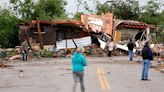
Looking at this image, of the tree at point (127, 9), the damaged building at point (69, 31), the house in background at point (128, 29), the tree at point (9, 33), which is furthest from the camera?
the tree at point (127, 9)

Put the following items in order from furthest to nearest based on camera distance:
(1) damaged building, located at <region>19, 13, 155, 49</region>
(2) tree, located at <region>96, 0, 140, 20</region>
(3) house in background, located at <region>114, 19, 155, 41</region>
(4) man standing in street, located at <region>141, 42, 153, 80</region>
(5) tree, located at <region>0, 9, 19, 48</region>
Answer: (2) tree, located at <region>96, 0, 140, 20</region> < (5) tree, located at <region>0, 9, 19, 48</region> < (3) house in background, located at <region>114, 19, 155, 41</region> < (1) damaged building, located at <region>19, 13, 155, 49</region> < (4) man standing in street, located at <region>141, 42, 153, 80</region>

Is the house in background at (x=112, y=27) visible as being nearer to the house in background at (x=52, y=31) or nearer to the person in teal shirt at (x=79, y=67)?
the house in background at (x=52, y=31)

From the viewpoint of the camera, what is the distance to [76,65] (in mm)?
15836

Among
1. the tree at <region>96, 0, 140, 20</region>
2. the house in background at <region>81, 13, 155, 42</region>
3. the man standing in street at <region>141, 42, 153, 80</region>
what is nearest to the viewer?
the man standing in street at <region>141, 42, 153, 80</region>

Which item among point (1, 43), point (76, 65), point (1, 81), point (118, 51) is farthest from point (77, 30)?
point (76, 65)

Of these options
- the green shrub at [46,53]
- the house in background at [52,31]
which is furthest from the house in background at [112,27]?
the green shrub at [46,53]

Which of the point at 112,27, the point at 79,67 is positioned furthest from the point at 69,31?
the point at 79,67

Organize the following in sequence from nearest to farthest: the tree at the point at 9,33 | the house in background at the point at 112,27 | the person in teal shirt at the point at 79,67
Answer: the person in teal shirt at the point at 79,67 → the house in background at the point at 112,27 → the tree at the point at 9,33

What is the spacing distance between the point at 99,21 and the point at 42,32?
5910 millimetres

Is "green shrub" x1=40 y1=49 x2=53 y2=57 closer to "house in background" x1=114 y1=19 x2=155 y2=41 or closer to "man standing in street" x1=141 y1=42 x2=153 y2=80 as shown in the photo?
"house in background" x1=114 y1=19 x2=155 y2=41

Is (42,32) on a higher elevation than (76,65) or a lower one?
lower

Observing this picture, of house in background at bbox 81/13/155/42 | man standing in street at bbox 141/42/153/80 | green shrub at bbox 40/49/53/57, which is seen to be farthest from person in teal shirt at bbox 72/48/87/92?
house in background at bbox 81/13/155/42

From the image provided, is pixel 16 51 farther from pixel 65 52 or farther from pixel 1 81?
pixel 1 81

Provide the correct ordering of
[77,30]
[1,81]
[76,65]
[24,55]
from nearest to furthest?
[76,65]
[1,81]
[24,55]
[77,30]
